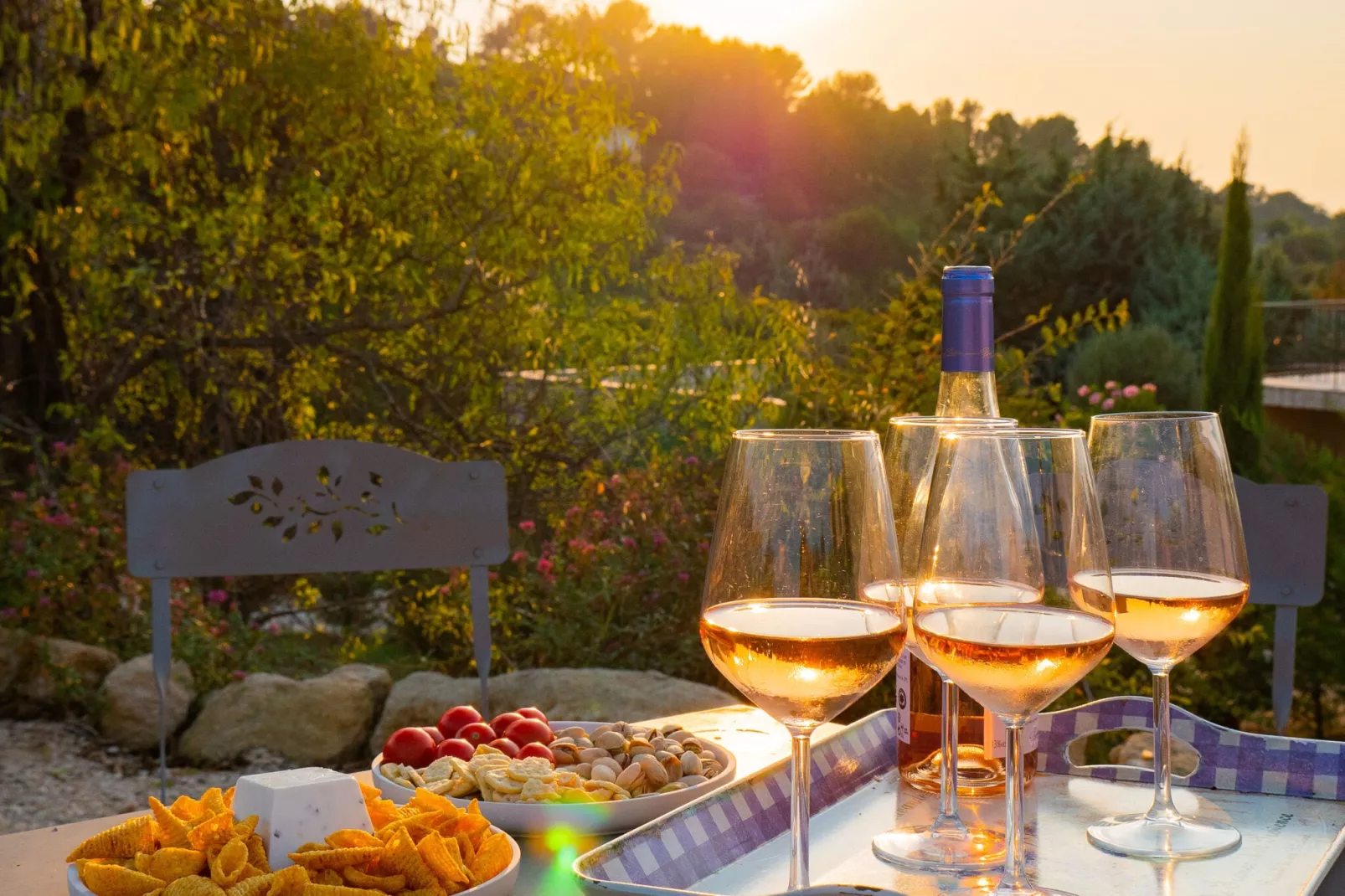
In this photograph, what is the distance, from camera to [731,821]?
1021 mm

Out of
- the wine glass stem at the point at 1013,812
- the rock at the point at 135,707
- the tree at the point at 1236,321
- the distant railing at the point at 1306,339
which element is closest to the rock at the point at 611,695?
the rock at the point at 135,707

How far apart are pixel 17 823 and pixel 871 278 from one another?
50.5ft

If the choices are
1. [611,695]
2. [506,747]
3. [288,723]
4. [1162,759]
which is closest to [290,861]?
[506,747]

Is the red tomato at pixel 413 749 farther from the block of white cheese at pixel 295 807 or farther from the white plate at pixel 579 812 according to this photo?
the block of white cheese at pixel 295 807

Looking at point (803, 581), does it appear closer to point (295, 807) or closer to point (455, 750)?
point (295, 807)

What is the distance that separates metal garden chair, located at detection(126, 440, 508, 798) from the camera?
87.2 inches

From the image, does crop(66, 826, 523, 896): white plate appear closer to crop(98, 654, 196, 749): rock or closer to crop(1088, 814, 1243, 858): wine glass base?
crop(1088, 814, 1243, 858): wine glass base

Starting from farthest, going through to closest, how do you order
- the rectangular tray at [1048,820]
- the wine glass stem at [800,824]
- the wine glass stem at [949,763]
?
the wine glass stem at [949,763] < the rectangular tray at [1048,820] < the wine glass stem at [800,824]

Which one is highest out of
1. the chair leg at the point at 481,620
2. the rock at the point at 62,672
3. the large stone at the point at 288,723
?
the chair leg at the point at 481,620

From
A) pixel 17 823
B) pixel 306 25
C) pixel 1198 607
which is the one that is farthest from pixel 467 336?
pixel 1198 607

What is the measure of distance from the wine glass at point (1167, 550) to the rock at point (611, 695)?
2.63m

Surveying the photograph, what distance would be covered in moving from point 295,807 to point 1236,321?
9071 millimetres

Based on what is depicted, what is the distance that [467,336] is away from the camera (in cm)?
578

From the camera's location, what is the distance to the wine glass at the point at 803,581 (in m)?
0.85
